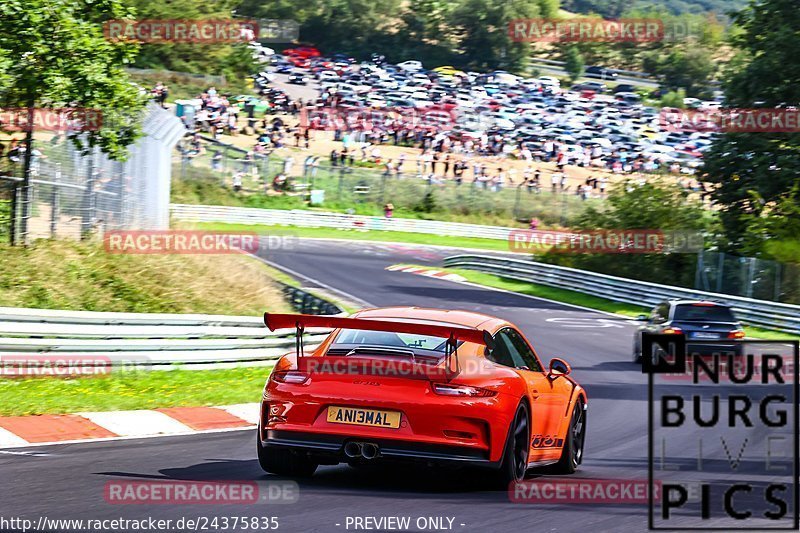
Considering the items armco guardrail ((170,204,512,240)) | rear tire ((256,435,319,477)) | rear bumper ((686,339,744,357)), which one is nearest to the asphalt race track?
rear tire ((256,435,319,477))

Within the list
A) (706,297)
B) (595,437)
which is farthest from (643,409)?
(706,297)

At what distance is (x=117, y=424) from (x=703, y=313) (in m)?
13.9

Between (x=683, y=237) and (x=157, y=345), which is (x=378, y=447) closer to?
(x=157, y=345)

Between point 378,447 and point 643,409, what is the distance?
8.30 meters

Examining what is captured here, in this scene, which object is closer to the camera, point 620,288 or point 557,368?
point 557,368

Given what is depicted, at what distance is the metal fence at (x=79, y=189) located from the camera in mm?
18453

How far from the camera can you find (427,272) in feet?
136

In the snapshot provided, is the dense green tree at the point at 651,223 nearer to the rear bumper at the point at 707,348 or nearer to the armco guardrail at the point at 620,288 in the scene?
the armco guardrail at the point at 620,288

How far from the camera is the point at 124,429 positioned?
11.3 metres
